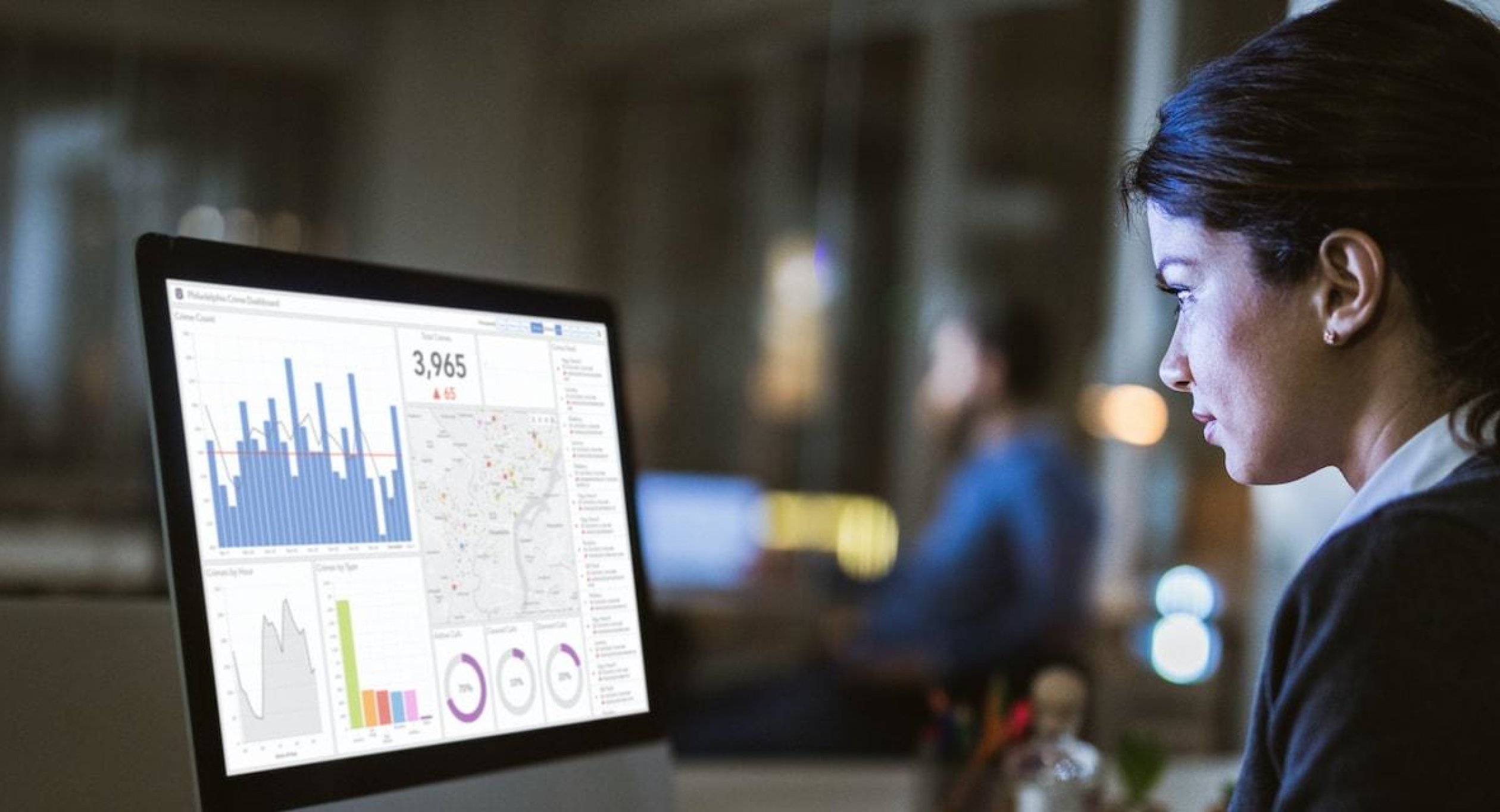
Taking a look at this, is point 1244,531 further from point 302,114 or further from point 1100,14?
point 302,114

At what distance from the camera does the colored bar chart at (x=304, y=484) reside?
95 centimetres

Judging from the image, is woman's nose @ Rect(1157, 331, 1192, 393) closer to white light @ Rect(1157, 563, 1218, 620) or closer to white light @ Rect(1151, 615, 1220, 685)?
white light @ Rect(1151, 615, 1220, 685)

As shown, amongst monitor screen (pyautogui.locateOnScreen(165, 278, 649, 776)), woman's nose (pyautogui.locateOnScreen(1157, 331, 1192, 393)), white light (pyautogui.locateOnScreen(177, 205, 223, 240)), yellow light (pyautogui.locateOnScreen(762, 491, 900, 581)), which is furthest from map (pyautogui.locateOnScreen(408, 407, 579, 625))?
white light (pyautogui.locateOnScreen(177, 205, 223, 240))

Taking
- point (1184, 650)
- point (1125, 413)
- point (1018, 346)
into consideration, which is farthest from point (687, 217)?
point (1184, 650)

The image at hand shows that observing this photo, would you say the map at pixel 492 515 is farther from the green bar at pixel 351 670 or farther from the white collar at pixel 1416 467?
the white collar at pixel 1416 467

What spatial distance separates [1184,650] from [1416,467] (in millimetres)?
2591

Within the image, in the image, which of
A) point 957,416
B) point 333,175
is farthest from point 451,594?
point 333,175

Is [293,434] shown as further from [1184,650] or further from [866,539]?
[866,539]

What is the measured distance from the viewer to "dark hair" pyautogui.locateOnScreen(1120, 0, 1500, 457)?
0.85 m

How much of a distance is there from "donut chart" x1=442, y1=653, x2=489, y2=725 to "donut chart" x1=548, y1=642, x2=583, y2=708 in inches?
2.7

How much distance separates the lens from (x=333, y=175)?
6.74 m

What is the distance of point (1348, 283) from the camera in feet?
2.89

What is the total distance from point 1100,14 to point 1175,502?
6.01ft

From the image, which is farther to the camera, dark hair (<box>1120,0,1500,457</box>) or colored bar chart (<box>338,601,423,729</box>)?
colored bar chart (<box>338,601,423,729</box>)
